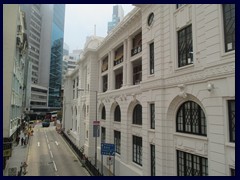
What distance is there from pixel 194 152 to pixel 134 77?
989 cm

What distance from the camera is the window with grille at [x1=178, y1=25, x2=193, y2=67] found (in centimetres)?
927

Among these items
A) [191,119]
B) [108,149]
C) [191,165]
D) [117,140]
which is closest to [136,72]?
[117,140]

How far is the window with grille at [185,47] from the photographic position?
30.4ft

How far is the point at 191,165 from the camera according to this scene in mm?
9078

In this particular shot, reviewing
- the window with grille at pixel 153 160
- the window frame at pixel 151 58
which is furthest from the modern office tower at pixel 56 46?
the window with grille at pixel 153 160

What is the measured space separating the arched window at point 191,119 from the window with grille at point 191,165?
1.09m

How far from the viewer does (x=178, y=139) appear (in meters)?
9.80

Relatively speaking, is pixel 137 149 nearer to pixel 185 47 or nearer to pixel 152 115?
pixel 152 115

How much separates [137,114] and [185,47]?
24.9ft

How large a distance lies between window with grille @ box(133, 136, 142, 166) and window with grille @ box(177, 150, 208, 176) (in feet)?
16.1

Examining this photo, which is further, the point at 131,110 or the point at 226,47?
the point at 131,110
